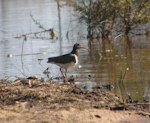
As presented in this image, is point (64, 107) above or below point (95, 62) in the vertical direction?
below

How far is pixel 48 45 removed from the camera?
13.7 metres

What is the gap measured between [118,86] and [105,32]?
340 inches

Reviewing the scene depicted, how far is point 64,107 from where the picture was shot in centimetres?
521

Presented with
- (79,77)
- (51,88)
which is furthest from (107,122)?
(79,77)

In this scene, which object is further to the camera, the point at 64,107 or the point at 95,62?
the point at 95,62

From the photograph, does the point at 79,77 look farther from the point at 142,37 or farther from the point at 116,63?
the point at 142,37

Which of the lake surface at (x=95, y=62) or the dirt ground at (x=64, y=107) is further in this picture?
the lake surface at (x=95, y=62)

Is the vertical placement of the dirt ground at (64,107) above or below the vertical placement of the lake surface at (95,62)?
below

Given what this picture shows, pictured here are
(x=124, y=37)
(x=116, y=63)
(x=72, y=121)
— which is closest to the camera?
(x=72, y=121)

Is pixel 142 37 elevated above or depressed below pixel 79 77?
above

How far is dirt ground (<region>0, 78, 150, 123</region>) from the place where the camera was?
477 cm

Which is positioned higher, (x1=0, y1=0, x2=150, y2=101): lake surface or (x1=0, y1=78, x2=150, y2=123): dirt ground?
(x1=0, y1=0, x2=150, y2=101): lake surface

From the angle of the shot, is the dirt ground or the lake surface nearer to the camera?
the dirt ground

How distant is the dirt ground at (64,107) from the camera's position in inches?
188
